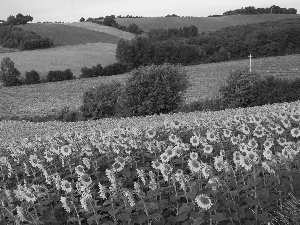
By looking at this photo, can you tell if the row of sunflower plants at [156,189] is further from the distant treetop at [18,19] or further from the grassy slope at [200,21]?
the grassy slope at [200,21]

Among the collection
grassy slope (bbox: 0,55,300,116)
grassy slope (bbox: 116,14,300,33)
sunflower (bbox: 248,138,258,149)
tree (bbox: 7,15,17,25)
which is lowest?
grassy slope (bbox: 0,55,300,116)

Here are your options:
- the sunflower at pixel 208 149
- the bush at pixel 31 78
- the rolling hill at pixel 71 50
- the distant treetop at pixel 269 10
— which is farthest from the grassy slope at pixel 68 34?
the sunflower at pixel 208 149

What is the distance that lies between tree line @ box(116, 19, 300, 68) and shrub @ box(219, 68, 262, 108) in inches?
983

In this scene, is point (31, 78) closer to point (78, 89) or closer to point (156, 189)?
point (78, 89)

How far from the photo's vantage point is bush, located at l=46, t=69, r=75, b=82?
42.3 metres

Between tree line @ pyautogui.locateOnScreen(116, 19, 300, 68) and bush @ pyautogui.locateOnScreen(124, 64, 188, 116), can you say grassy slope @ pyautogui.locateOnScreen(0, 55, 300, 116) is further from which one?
bush @ pyautogui.locateOnScreen(124, 64, 188, 116)

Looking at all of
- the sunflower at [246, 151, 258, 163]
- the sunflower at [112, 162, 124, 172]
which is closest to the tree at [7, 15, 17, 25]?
the sunflower at [112, 162, 124, 172]

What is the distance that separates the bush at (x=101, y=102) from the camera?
22.2 metres

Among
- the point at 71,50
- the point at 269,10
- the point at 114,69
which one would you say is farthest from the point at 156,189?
the point at 269,10

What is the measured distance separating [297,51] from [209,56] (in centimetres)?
934

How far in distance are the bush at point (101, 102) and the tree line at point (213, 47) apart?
24669mm

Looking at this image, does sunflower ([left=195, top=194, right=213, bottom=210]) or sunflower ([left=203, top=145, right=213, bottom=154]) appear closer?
sunflower ([left=195, top=194, right=213, bottom=210])

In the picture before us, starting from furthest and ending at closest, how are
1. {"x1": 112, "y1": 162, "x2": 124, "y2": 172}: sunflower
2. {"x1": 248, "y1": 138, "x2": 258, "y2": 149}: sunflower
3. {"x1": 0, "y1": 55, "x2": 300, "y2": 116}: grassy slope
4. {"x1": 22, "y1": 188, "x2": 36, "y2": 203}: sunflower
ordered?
{"x1": 0, "y1": 55, "x2": 300, "y2": 116}: grassy slope → {"x1": 248, "y1": 138, "x2": 258, "y2": 149}: sunflower → {"x1": 112, "y1": 162, "x2": 124, "y2": 172}: sunflower → {"x1": 22, "y1": 188, "x2": 36, "y2": 203}: sunflower

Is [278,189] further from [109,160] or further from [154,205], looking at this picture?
[109,160]
